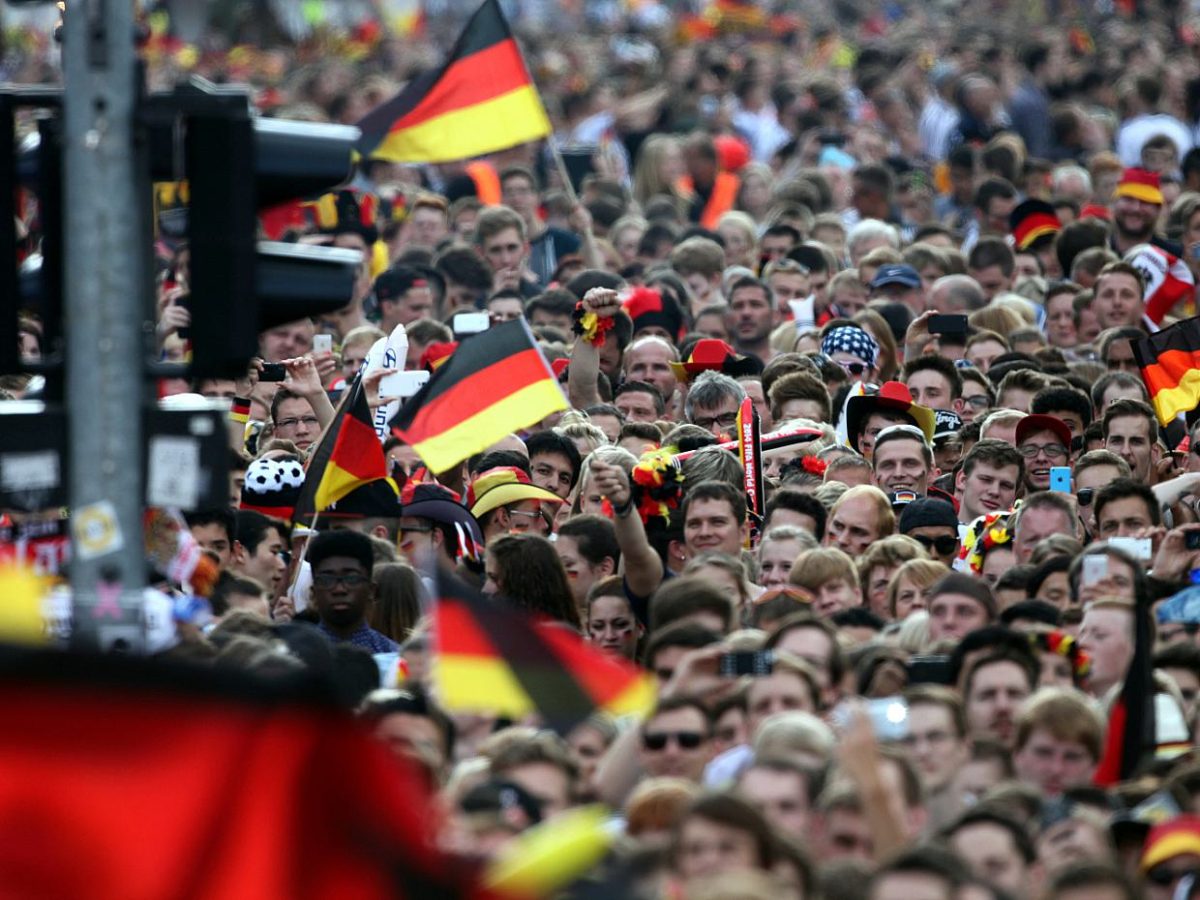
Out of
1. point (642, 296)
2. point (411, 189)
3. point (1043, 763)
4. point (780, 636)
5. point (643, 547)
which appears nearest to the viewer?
point (1043, 763)

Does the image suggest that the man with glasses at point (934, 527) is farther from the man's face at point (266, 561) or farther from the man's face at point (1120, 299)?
the man's face at point (1120, 299)

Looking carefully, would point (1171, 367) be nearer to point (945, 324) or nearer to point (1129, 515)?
point (945, 324)

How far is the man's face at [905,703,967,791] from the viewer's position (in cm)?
804

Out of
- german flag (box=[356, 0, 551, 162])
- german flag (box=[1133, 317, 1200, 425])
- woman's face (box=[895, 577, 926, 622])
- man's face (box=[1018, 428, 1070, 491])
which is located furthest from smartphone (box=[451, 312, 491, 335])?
woman's face (box=[895, 577, 926, 622])

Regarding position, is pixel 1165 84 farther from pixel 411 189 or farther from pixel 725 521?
pixel 725 521

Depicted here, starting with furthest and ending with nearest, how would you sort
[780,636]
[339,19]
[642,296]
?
[339,19], [642,296], [780,636]

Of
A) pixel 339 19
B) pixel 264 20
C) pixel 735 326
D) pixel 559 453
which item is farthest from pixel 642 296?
pixel 339 19

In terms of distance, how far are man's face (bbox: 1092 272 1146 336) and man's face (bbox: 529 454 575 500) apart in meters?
4.88

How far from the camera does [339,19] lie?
53469mm

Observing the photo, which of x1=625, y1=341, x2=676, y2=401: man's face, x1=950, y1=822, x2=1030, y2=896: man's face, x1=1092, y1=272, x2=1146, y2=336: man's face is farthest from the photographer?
x1=1092, y1=272, x2=1146, y2=336: man's face

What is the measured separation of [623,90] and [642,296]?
53.5ft

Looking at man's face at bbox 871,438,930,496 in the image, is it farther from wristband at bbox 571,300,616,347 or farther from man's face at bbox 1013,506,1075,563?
wristband at bbox 571,300,616,347

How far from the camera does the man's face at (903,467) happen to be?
12711 millimetres

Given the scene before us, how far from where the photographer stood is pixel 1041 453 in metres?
13.1
